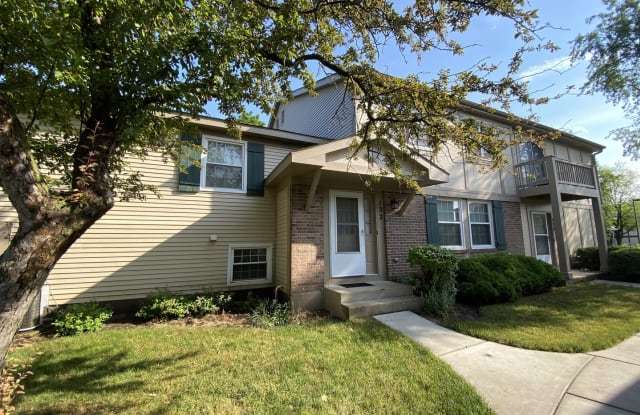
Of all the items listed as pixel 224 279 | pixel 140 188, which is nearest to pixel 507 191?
pixel 224 279

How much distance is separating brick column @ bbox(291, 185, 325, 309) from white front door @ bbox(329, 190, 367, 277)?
17.4 inches

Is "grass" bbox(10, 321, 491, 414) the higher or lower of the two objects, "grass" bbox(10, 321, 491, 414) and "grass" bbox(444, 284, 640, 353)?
the lower

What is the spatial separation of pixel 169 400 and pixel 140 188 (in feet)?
9.31

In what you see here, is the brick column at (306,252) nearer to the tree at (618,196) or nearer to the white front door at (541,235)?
the white front door at (541,235)

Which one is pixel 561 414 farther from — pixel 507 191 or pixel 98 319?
pixel 507 191

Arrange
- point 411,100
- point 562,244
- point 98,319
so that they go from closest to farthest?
point 411,100 → point 98,319 → point 562,244

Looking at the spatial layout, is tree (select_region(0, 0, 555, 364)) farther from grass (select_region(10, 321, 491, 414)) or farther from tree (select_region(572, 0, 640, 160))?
tree (select_region(572, 0, 640, 160))

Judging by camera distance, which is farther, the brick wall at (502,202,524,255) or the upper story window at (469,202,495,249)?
the brick wall at (502,202,524,255)

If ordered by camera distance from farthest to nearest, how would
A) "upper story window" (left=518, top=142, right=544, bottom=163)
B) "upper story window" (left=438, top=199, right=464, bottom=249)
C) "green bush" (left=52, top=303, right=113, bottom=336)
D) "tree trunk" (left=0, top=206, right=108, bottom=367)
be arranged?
"upper story window" (left=518, top=142, right=544, bottom=163)
"upper story window" (left=438, top=199, right=464, bottom=249)
"green bush" (left=52, top=303, right=113, bottom=336)
"tree trunk" (left=0, top=206, right=108, bottom=367)

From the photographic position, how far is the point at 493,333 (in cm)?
460

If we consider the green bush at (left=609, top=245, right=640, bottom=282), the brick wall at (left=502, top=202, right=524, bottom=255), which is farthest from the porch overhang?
the green bush at (left=609, top=245, right=640, bottom=282)

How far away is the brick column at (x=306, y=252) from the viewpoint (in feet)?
20.0

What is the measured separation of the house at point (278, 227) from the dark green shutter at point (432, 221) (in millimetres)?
34

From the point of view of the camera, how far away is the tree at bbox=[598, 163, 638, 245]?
2038cm
